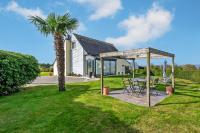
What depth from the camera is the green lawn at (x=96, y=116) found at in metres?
8.86

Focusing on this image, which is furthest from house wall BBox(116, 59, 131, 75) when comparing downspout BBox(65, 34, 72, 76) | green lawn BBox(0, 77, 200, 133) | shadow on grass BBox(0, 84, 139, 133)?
shadow on grass BBox(0, 84, 139, 133)

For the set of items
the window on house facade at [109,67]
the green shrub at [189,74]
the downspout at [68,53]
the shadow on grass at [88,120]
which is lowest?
the shadow on grass at [88,120]

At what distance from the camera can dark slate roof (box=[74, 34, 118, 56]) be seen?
37.0 m

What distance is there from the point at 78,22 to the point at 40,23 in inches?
104

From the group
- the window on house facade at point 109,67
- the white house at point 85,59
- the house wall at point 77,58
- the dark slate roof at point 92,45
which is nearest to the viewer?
the white house at point 85,59

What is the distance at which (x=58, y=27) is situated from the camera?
1622 cm

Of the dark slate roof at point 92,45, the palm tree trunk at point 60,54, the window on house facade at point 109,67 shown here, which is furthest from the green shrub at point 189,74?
the palm tree trunk at point 60,54

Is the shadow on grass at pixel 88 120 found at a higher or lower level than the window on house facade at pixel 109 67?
lower

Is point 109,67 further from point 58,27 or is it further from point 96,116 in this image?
point 96,116

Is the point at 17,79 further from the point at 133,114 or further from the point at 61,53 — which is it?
the point at 133,114

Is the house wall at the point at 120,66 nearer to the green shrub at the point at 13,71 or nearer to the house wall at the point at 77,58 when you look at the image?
the house wall at the point at 77,58

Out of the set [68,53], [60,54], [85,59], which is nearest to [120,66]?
[85,59]

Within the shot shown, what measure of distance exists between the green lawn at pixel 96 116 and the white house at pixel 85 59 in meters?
22.9

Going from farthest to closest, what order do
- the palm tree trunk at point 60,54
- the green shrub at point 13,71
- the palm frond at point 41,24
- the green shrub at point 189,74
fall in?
the green shrub at point 189,74 < the palm frond at point 41,24 < the palm tree trunk at point 60,54 < the green shrub at point 13,71
